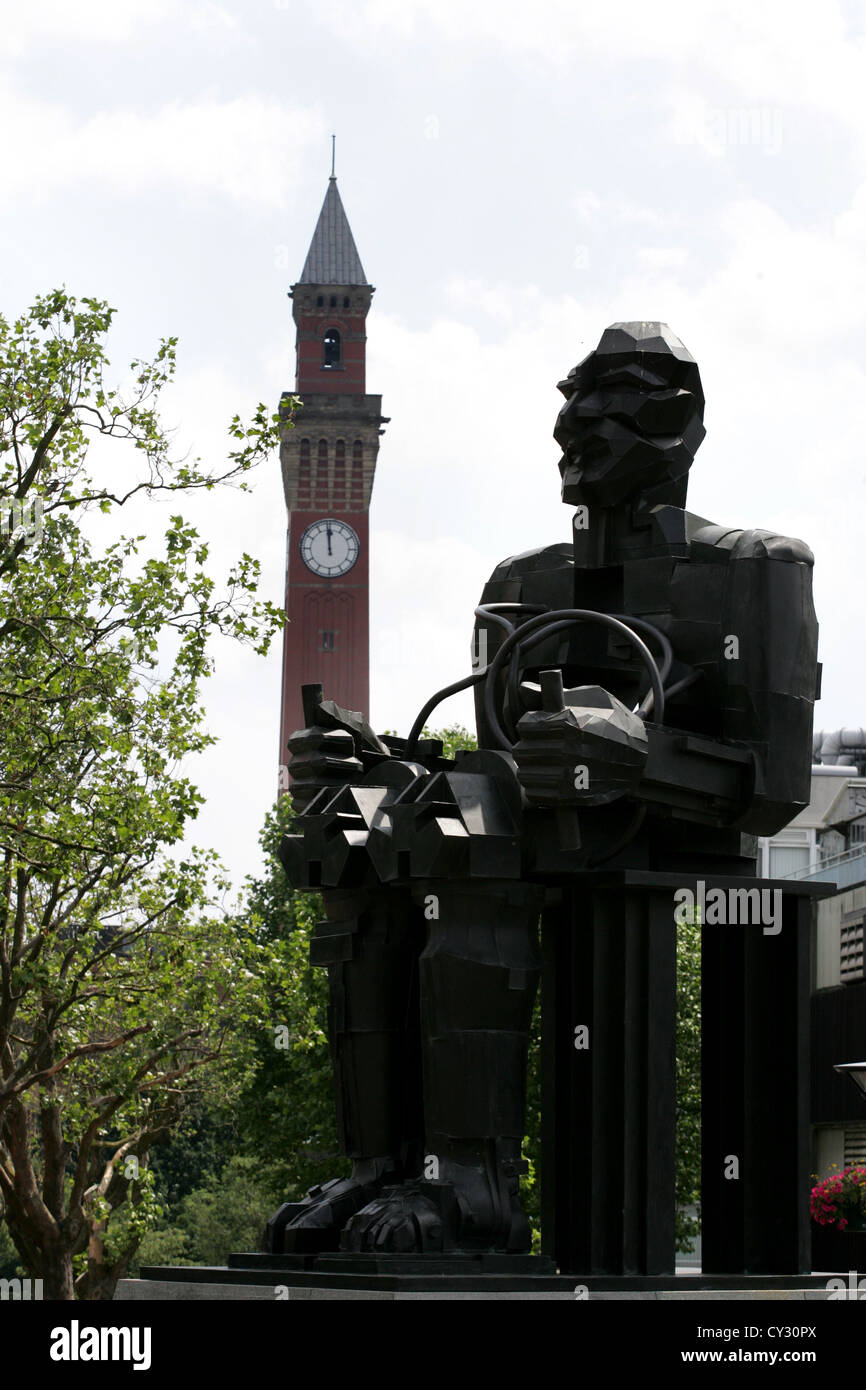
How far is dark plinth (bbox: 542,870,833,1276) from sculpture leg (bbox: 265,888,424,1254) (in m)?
0.63

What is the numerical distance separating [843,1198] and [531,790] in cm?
699

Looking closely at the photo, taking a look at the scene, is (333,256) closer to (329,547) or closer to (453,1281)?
(329,547)

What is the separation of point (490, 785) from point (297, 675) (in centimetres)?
7019

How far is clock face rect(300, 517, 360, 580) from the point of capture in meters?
80.6

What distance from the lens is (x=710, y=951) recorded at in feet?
28.8

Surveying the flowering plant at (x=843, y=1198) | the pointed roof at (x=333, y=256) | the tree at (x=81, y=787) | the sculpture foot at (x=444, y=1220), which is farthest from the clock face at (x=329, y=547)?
the sculpture foot at (x=444, y=1220)

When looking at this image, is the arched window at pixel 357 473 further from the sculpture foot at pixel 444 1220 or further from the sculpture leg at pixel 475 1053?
the sculpture foot at pixel 444 1220

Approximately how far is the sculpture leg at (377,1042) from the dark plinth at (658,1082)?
627 mm

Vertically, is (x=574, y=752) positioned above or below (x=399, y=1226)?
above

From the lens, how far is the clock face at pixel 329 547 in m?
80.6

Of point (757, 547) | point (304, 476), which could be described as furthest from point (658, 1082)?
point (304, 476)

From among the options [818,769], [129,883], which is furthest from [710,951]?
[818,769]

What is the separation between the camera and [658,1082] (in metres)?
8.11

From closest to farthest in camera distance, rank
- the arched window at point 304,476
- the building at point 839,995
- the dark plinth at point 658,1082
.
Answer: the dark plinth at point 658,1082, the building at point 839,995, the arched window at point 304,476
